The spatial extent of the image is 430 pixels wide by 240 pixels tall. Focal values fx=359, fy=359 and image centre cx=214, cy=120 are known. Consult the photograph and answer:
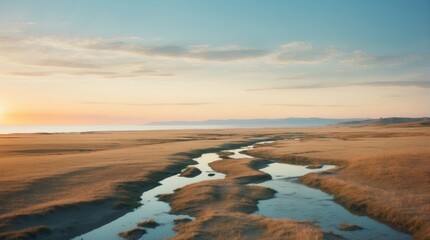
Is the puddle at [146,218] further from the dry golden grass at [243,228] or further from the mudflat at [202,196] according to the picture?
the dry golden grass at [243,228]

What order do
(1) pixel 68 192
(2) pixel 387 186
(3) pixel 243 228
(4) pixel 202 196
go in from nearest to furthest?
1. (3) pixel 243 228
2. (4) pixel 202 196
3. (1) pixel 68 192
4. (2) pixel 387 186

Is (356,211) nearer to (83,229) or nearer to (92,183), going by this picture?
(83,229)

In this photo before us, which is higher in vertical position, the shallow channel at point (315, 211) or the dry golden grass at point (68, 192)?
the dry golden grass at point (68, 192)

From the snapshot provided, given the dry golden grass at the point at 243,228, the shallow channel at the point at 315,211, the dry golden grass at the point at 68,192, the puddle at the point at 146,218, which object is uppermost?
the dry golden grass at the point at 68,192

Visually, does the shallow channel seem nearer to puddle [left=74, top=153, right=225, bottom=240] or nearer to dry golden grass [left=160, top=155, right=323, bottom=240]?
dry golden grass [left=160, top=155, right=323, bottom=240]

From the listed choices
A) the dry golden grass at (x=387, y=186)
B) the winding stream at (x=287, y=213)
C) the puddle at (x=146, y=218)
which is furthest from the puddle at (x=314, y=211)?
the puddle at (x=146, y=218)

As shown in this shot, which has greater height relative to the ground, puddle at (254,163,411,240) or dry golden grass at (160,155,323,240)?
dry golden grass at (160,155,323,240)

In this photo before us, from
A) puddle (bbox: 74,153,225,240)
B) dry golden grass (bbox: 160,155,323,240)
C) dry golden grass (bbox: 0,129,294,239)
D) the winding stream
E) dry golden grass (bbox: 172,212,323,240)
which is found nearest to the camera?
dry golden grass (bbox: 172,212,323,240)

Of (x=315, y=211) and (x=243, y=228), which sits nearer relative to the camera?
(x=243, y=228)

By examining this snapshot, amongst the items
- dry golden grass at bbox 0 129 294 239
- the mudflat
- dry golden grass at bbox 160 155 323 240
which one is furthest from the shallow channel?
dry golden grass at bbox 0 129 294 239

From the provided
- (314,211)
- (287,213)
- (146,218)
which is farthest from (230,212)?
(314,211)

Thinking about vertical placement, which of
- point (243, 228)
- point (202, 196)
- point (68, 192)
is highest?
point (68, 192)

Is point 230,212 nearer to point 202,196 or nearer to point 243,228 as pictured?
point 243,228

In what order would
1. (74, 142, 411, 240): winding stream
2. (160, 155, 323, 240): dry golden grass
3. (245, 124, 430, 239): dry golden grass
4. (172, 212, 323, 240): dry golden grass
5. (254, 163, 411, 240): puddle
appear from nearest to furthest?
(172, 212, 323, 240): dry golden grass
(160, 155, 323, 240): dry golden grass
(254, 163, 411, 240): puddle
(74, 142, 411, 240): winding stream
(245, 124, 430, 239): dry golden grass
